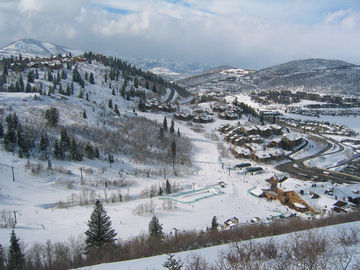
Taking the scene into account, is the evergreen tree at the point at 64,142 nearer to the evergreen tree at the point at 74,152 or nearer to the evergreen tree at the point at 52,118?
the evergreen tree at the point at 74,152

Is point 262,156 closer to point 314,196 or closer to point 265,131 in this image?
point 265,131

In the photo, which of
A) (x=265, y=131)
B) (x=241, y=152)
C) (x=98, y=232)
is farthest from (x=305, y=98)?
(x=98, y=232)

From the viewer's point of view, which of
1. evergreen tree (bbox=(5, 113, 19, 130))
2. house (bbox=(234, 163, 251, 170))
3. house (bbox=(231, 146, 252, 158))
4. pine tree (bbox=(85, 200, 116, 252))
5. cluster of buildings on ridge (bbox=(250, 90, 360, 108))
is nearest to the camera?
pine tree (bbox=(85, 200, 116, 252))

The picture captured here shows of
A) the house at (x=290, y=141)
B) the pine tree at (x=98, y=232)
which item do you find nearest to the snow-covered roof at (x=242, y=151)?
the house at (x=290, y=141)

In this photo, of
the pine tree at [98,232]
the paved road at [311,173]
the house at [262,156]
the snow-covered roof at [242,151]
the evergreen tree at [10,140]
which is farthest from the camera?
the snow-covered roof at [242,151]

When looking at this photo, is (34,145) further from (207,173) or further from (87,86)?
(87,86)

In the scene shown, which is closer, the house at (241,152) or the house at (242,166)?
the house at (242,166)

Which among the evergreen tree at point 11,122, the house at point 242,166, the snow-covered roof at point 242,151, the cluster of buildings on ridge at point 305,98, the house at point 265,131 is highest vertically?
the cluster of buildings on ridge at point 305,98

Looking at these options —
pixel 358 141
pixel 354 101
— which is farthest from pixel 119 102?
pixel 354 101

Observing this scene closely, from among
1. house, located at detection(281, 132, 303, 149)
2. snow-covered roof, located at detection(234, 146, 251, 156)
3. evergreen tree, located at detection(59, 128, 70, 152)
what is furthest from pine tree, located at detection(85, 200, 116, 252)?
house, located at detection(281, 132, 303, 149)

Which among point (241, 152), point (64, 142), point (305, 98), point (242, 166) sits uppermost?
point (305, 98)

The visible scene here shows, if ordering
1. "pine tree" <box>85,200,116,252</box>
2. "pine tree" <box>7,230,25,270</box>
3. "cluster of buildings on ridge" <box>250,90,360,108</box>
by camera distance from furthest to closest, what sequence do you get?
1. "cluster of buildings on ridge" <box>250,90,360,108</box>
2. "pine tree" <box>85,200,116,252</box>
3. "pine tree" <box>7,230,25,270</box>

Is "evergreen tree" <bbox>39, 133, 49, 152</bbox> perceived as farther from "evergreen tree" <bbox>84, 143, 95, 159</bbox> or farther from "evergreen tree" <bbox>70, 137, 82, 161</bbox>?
"evergreen tree" <bbox>84, 143, 95, 159</bbox>
